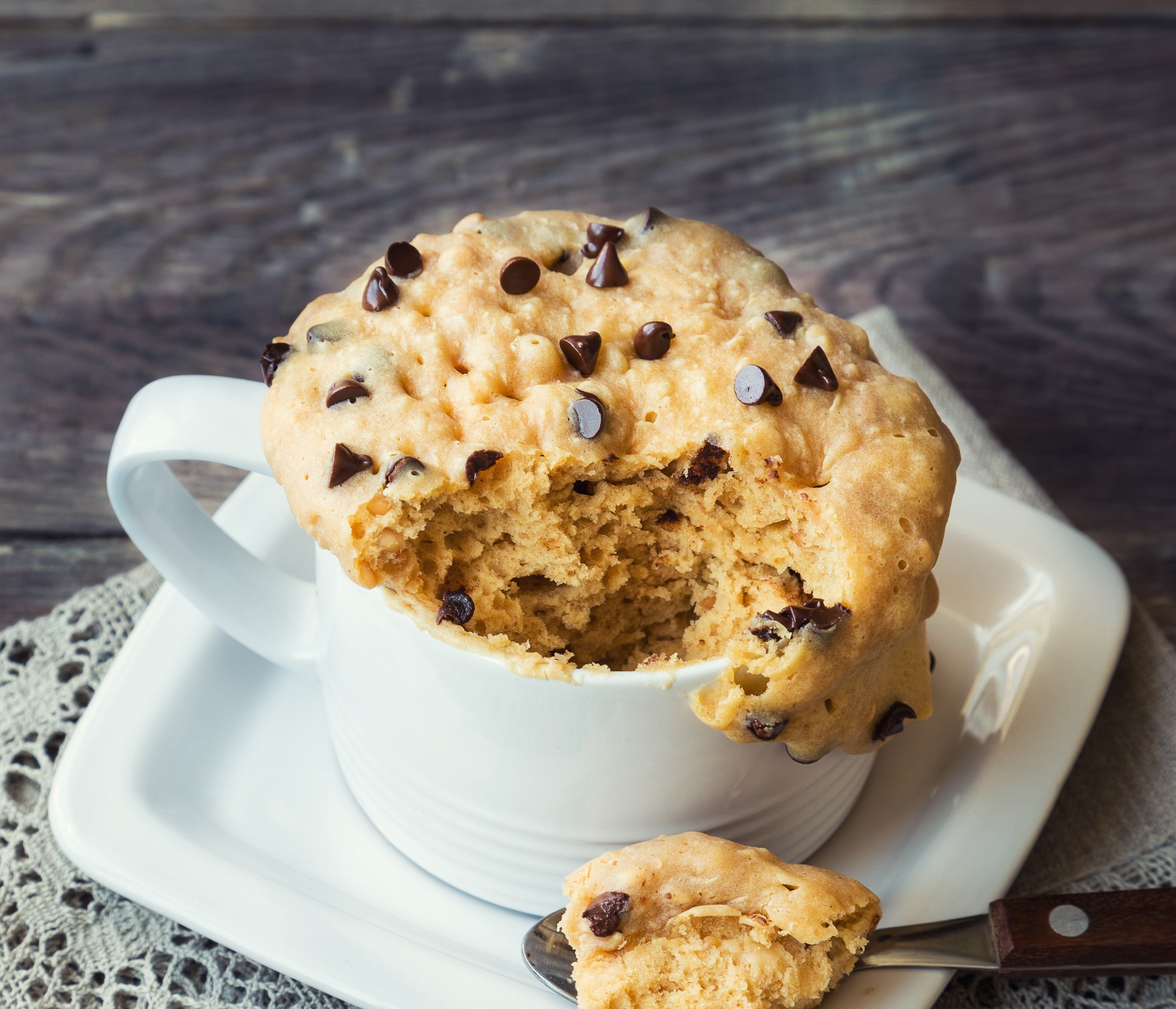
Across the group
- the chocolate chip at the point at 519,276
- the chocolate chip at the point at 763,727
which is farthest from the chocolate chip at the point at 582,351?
the chocolate chip at the point at 763,727

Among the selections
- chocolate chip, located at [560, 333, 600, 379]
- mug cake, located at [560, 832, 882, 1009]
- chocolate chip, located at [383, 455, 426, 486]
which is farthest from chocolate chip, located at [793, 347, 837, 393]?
mug cake, located at [560, 832, 882, 1009]

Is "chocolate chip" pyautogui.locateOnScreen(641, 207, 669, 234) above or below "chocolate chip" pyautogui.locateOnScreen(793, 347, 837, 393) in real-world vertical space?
above

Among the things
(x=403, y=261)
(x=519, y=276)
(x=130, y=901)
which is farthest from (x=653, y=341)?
(x=130, y=901)

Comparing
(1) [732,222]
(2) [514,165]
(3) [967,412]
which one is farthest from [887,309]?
(2) [514,165]

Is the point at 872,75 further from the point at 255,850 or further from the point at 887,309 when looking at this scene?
the point at 255,850

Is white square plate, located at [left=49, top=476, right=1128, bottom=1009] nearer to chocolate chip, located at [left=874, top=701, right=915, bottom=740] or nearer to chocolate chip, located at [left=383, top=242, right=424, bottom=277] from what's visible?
chocolate chip, located at [left=874, top=701, right=915, bottom=740]

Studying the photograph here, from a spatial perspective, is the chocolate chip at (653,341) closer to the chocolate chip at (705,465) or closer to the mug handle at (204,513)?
the chocolate chip at (705,465)
